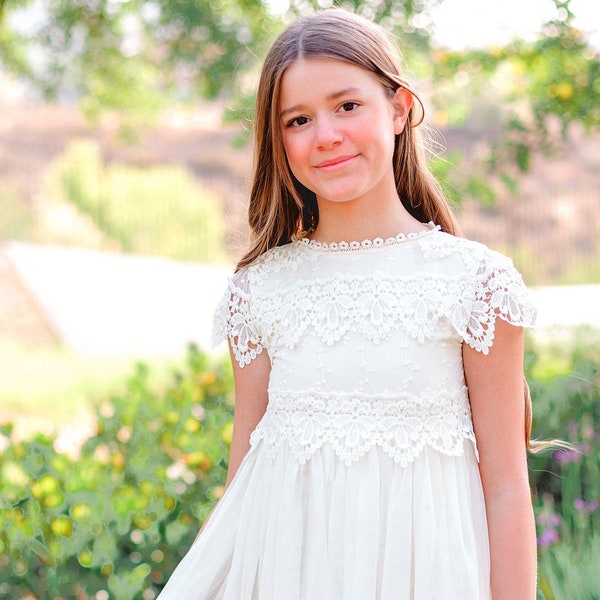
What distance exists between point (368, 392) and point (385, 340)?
0.09 meters

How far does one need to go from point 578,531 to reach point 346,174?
1491mm

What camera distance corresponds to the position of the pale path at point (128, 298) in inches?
426

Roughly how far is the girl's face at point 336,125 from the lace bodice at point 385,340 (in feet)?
0.43

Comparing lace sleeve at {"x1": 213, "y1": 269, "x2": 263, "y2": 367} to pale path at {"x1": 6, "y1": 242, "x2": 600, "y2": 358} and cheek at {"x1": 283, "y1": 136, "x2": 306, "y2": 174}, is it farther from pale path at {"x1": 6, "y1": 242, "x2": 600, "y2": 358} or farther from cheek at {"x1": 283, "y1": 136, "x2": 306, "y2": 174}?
pale path at {"x1": 6, "y1": 242, "x2": 600, "y2": 358}

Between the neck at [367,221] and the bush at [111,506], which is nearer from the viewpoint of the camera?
the neck at [367,221]

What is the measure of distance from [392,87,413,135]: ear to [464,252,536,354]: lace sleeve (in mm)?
326

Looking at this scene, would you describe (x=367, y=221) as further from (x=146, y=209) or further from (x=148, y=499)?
(x=146, y=209)

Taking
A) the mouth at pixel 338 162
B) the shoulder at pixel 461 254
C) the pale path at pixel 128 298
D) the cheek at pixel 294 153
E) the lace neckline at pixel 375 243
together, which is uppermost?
the pale path at pixel 128 298

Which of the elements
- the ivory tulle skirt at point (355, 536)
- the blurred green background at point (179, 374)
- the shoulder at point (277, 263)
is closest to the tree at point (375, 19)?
the blurred green background at point (179, 374)

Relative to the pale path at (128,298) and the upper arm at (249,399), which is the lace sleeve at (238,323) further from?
the pale path at (128,298)

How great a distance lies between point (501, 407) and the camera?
1.63 m

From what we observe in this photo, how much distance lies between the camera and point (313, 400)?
5.54 ft

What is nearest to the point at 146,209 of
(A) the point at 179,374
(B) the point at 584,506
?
(A) the point at 179,374

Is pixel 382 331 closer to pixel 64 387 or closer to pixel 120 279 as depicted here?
pixel 64 387
